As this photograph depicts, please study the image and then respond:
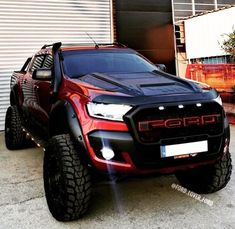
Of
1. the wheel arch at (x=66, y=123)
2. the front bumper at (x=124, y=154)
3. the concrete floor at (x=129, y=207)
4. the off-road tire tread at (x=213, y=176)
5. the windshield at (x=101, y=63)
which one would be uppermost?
the windshield at (x=101, y=63)

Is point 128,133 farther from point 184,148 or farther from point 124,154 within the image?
point 184,148

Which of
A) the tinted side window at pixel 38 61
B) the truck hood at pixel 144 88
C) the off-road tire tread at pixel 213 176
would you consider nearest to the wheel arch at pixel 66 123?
the truck hood at pixel 144 88

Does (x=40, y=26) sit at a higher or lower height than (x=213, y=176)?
higher

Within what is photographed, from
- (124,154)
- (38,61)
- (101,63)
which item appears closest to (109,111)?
(124,154)

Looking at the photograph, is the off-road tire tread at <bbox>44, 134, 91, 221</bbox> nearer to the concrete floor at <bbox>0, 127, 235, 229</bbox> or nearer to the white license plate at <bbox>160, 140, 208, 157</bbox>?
the concrete floor at <bbox>0, 127, 235, 229</bbox>

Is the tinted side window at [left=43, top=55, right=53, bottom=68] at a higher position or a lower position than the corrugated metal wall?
lower

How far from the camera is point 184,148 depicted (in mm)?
3373

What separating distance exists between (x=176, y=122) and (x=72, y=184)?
41.1 inches

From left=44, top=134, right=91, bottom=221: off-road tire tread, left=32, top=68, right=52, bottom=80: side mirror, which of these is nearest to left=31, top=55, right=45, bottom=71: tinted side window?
left=32, top=68, right=52, bottom=80: side mirror

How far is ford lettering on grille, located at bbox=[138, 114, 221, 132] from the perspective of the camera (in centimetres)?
323

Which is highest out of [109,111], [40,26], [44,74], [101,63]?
[40,26]

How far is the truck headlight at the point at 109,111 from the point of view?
324cm

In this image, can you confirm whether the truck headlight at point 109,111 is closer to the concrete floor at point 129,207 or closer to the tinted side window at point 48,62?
the concrete floor at point 129,207

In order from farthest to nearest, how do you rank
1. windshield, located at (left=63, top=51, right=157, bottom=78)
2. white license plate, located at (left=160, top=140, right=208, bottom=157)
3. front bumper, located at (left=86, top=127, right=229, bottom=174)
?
windshield, located at (left=63, top=51, right=157, bottom=78), white license plate, located at (left=160, top=140, right=208, bottom=157), front bumper, located at (left=86, top=127, right=229, bottom=174)
